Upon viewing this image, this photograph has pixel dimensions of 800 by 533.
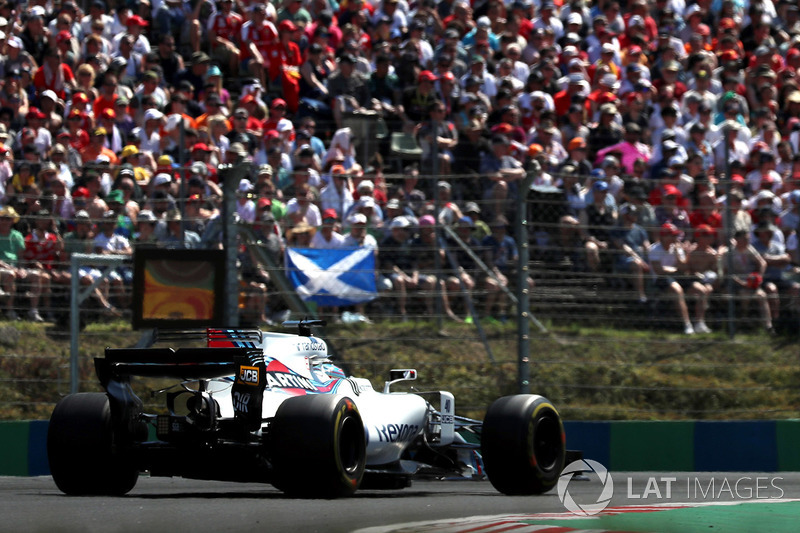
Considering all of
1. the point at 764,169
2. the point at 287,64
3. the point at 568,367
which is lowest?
the point at 568,367

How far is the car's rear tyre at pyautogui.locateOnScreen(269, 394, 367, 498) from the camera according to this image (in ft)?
23.8

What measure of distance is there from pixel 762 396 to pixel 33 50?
9.11 metres

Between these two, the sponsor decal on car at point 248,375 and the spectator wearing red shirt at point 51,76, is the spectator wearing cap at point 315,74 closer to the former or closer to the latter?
the spectator wearing red shirt at point 51,76

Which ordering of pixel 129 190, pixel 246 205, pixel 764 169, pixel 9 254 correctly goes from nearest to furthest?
pixel 9 254 < pixel 129 190 < pixel 246 205 < pixel 764 169

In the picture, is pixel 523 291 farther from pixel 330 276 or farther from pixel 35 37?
pixel 35 37

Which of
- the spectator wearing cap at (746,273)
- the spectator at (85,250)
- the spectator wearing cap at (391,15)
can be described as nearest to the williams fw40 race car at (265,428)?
the spectator at (85,250)

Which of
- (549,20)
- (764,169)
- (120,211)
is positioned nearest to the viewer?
(120,211)

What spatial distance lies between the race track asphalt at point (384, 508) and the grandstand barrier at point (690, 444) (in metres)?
1.33

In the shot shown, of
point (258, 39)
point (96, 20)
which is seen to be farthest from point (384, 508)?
point (96, 20)

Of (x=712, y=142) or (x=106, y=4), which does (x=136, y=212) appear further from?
(x=712, y=142)

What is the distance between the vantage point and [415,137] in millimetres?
13445

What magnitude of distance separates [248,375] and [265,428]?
347 mm

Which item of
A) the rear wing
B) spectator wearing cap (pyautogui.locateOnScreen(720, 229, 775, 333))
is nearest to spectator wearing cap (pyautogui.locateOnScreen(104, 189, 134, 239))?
the rear wing

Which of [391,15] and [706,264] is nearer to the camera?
[706,264]
